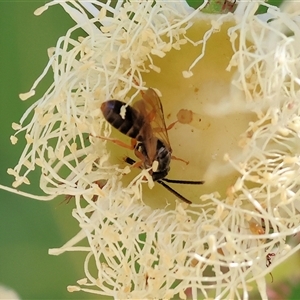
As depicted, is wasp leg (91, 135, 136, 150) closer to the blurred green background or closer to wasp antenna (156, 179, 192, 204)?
wasp antenna (156, 179, 192, 204)

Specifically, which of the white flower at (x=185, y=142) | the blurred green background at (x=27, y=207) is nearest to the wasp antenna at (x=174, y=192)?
the white flower at (x=185, y=142)

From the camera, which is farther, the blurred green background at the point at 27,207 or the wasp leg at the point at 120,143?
the blurred green background at the point at 27,207

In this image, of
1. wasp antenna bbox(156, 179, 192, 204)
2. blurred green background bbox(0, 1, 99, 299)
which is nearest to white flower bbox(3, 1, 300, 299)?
wasp antenna bbox(156, 179, 192, 204)

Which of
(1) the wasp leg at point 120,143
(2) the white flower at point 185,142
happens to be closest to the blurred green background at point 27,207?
(2) the white flower at point 185,142

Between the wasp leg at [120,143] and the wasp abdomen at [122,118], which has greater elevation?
the wasp abdomen at [122,118]

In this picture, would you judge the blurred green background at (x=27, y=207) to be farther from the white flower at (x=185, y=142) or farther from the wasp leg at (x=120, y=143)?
the wasp leg at (x=120, y=143)

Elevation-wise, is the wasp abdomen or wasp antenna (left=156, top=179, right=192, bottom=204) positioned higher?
the wasp abdomen

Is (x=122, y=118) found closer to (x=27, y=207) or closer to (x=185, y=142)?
(x=185, y=142)
